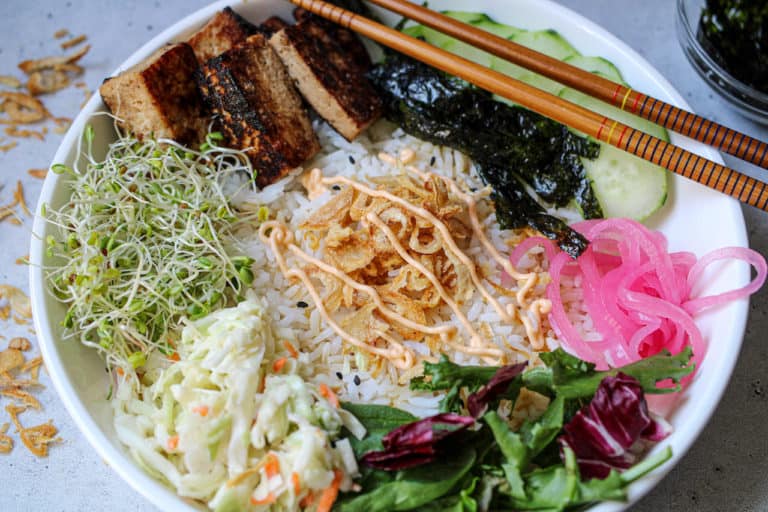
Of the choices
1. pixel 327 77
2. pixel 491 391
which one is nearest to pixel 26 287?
pixel 327 77

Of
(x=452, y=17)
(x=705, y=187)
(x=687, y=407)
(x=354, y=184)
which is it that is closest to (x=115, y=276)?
(x=354, y=184)

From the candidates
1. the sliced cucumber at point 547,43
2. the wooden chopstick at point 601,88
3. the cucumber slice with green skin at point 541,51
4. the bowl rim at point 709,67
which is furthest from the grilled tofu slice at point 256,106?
Answer: the bowl rim at point 709,67

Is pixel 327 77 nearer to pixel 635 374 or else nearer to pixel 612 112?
pixel 612 112

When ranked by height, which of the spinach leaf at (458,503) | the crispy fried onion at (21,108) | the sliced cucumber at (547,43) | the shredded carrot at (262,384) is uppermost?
the crispy fried onion at (21,108)

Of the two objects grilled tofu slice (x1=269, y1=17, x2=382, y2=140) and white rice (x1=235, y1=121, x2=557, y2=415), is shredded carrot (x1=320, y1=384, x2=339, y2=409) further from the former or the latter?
grilled tofu slice (x1=269, y1=17, x2=382, y2=140)

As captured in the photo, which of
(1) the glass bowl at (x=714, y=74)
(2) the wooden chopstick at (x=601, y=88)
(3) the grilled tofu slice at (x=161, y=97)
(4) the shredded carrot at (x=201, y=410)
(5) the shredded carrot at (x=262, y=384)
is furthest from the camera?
(1) the glass bowl at (x=714, y=74)

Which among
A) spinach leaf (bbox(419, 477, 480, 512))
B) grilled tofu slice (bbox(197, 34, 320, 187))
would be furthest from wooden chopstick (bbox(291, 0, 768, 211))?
spinach leaf (bbox(419, 477, 480, 512))

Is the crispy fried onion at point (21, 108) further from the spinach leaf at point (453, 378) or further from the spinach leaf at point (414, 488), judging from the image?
the spinach leaf at point (414, 488)
